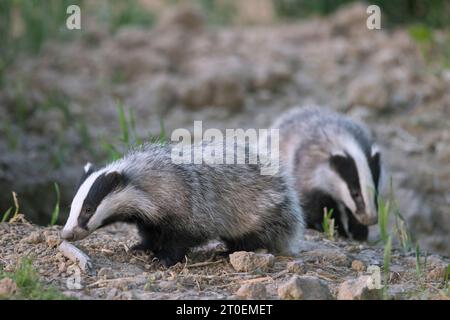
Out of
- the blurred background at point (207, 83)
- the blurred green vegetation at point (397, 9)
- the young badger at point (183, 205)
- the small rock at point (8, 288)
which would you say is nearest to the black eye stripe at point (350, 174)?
the blurred background at point (207, 83)

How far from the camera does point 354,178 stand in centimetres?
656

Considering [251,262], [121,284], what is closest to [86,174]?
[121,284]

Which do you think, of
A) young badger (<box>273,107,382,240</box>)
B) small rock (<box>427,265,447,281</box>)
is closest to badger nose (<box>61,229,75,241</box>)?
small rock (<box>427,265,447,281</box>)

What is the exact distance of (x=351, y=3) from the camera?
1206 cm

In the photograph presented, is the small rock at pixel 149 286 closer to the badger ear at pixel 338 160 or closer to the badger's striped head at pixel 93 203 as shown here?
the badger's striped head at pixel 93 203

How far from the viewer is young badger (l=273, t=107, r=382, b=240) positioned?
654 cm

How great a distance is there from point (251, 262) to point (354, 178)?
2.01 metres

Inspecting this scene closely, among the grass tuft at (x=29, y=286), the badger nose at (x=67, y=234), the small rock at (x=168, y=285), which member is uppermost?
the badger nose at (x=67, y=234)

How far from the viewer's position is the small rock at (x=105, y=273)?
4.53 meters

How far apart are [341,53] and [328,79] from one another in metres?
0.72

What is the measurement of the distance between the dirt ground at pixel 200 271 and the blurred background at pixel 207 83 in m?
2.12

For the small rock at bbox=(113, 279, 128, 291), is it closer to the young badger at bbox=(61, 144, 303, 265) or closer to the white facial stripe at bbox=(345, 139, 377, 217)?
the young badger at bbox=(61, 144, 303, 265)

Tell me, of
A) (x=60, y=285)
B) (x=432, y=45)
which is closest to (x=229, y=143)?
(x=60, y=285)
